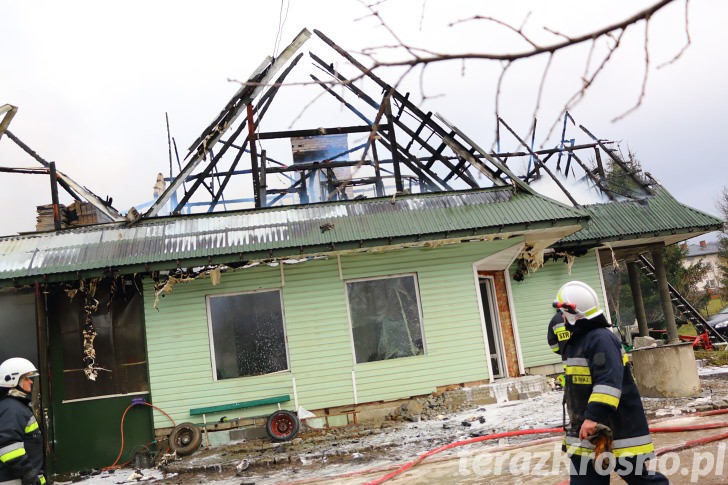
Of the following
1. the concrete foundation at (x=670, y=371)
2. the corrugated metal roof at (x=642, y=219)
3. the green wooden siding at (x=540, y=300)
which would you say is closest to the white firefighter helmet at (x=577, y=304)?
the concrete foundation at (x=670, y=371)

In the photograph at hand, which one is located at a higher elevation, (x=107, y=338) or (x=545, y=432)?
(x=107, y=338)

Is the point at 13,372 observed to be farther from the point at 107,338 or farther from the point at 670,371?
the point at 670,371

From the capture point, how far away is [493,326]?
12.6 m

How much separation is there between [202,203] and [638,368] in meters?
9.13

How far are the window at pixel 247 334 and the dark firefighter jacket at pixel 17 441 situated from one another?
5221 mm

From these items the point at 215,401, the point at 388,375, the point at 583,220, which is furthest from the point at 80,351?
the point at 583,220

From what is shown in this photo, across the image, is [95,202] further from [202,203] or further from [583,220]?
[583,220]

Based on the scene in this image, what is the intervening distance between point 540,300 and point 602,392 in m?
9.76

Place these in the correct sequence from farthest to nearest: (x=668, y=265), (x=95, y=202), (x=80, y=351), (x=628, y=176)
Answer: (x=668, y=265) < (x=628, y=176) < (x=95, y=202) < (x=80, y=351)

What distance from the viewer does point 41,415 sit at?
10.0 metres

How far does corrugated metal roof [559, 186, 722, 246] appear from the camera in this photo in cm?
1355

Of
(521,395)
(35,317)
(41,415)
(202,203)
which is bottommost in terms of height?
(521,395)

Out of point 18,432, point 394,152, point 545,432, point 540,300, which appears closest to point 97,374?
point 18,432

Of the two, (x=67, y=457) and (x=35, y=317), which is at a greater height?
(x=35, y=317)
